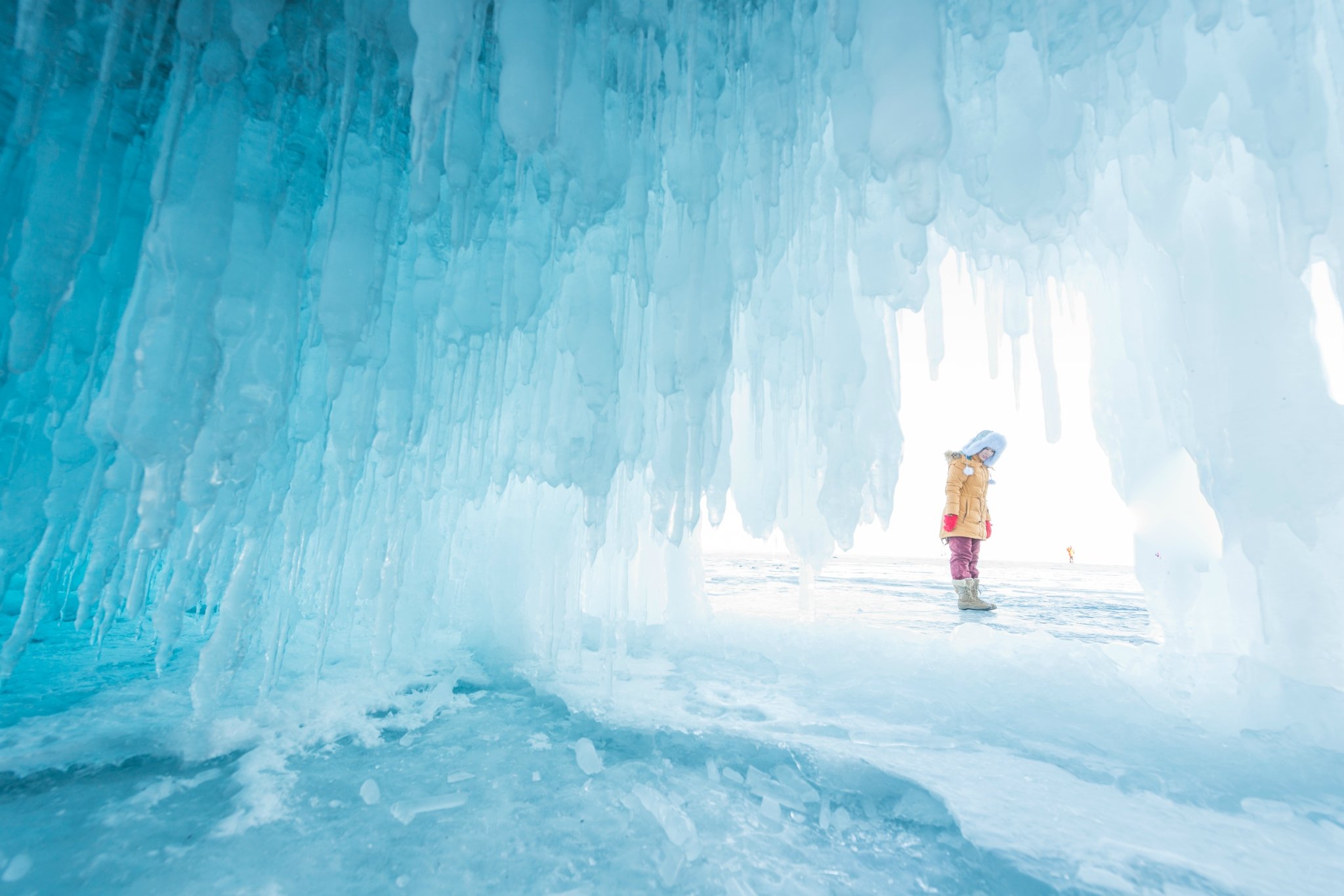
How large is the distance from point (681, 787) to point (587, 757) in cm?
46

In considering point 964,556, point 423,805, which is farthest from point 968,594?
point 423,805

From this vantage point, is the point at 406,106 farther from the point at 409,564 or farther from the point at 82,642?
the point at 82,642

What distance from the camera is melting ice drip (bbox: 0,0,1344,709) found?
8.64ft

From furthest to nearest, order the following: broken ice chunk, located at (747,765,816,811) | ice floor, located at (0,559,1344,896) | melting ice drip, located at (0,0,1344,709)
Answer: melting ice drip, located at (0,0,1344,709), broken ice chunk, located at (747,765,816,811), ice floor, located at (0,559,1344,896)

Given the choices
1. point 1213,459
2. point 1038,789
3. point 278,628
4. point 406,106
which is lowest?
point 1038,789

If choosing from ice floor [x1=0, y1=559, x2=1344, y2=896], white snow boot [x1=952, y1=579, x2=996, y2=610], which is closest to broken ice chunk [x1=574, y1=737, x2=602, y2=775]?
ice floor [x1=0, y1=559, x2=1344, y2=896]

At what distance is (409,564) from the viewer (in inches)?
221

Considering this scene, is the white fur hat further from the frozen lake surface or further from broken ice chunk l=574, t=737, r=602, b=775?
broken ice chunk l=574, t=737, r=602, b=775

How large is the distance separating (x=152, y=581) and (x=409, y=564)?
20.0 feet

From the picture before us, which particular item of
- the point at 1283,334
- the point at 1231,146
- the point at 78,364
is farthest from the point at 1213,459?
the point at 78,364

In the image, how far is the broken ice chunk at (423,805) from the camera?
174 cm

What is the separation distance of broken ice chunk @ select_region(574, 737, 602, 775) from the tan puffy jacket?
14.3 feet

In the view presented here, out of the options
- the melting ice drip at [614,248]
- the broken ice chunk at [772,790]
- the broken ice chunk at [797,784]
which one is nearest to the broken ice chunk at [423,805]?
the broken ice chunk at [772,790]

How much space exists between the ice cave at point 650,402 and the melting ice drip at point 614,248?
25 millimetres
